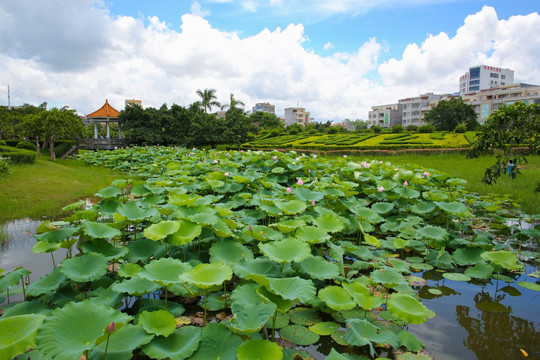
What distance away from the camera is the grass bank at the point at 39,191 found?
4535mm

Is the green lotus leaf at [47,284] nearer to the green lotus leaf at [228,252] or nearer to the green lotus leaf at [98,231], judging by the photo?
the green lotus leaf at [98,231]

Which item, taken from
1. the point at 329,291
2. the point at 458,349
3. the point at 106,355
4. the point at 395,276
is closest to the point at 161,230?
the point at 106,355

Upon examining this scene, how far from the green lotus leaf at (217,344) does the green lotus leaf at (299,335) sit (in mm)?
→ 412

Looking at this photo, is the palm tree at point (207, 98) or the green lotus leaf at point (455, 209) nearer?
the green lotus leaf at point (455, 209)

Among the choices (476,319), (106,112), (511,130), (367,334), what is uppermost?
(106,112)

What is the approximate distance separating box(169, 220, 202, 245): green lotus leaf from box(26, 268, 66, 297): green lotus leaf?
65 centimetres

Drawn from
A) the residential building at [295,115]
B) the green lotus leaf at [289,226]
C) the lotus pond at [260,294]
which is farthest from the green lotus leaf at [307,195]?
the residential building at [295,115]

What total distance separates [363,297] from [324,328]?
289 millimetres

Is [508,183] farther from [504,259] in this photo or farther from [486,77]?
[486,77]

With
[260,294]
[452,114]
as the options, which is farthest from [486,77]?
[260,294]

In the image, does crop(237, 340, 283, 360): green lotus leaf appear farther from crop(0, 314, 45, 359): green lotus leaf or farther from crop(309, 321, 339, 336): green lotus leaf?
crop(0, 314, 45, 359): green lotus leaf

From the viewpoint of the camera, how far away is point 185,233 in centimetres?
214

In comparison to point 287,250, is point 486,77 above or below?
above

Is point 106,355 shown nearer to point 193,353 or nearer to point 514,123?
point 193,353
